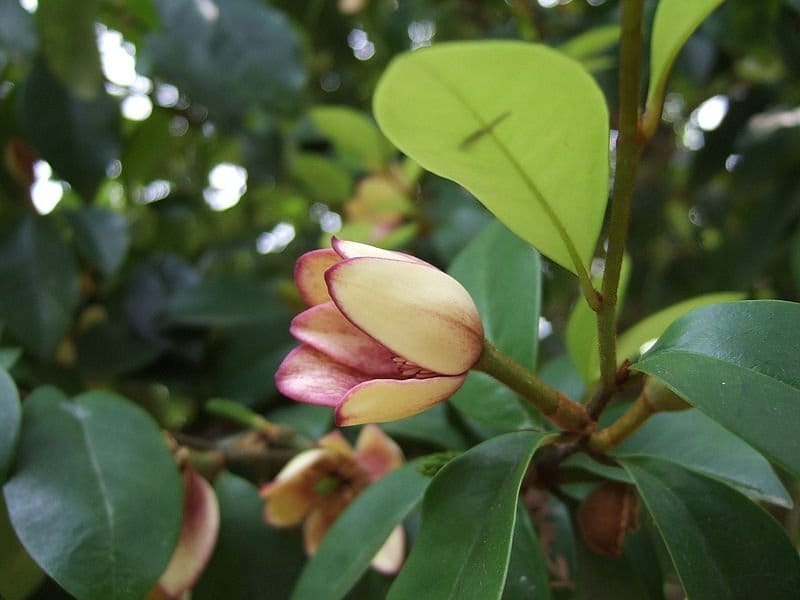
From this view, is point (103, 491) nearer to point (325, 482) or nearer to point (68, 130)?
point (325, 482)

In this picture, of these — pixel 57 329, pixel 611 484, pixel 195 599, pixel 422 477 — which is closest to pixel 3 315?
pixel 57 329

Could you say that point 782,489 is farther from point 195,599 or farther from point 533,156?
point 195,599

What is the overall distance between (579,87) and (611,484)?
0.24 meters

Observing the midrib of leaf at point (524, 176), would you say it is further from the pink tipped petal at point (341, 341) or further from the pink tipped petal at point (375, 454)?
the pink tipped petal at point (375, 454)

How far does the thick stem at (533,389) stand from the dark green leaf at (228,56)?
57 centimetres

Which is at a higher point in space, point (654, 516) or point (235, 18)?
point (235, 18)

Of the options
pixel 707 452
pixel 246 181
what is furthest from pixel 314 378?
pixel 246 181

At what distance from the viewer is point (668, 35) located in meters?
0.32

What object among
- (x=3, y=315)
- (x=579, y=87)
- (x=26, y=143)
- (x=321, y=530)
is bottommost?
(x=321, y=530)

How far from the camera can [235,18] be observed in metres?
0.83

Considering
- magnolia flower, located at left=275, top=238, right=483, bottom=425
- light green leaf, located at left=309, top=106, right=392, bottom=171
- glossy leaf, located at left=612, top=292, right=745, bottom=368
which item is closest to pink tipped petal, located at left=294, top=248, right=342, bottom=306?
magnolia flower, located at left=275, top=238, right=483, bottom=425

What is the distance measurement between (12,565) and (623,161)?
44 cm

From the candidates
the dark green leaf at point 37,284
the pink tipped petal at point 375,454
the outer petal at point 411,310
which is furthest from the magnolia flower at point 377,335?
the dark green leaf at point 37,284

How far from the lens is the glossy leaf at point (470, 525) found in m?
0.31
